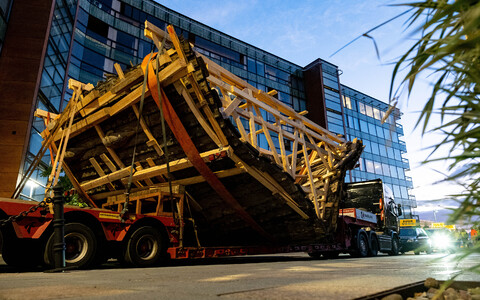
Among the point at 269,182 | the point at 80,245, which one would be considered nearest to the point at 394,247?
the point at 269,182

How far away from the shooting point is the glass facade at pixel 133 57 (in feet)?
57.3

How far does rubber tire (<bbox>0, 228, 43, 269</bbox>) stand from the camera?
16.5ft

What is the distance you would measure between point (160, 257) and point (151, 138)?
7.89 feet

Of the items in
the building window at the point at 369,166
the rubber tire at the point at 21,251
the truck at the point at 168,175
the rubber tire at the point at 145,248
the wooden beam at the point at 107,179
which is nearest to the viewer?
the rubber tire at the point at 21,251

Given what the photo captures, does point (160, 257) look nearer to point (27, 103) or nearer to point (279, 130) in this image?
point (279, 130)

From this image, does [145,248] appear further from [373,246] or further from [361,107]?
[361,107]

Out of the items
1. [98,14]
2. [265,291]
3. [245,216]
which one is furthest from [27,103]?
[265,291]

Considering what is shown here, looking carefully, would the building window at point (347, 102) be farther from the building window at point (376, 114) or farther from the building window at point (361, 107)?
the building window at point (376, 114)

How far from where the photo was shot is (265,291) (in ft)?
6.75

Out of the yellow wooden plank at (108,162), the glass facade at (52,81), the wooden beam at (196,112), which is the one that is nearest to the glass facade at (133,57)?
the glass facade at (52,81)

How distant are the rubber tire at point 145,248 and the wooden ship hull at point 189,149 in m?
0.64

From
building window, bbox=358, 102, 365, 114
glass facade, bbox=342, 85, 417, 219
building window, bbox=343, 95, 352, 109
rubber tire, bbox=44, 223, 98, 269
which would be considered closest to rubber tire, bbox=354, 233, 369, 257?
rubber tire, bbox=44, 223, 98, 269

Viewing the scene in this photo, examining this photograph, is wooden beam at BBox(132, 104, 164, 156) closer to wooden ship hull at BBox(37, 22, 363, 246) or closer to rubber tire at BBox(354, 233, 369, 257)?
wooden ship hull at BBox(37, 22, 363, 246)

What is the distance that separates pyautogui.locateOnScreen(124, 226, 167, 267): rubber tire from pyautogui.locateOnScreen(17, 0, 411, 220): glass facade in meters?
5.27
